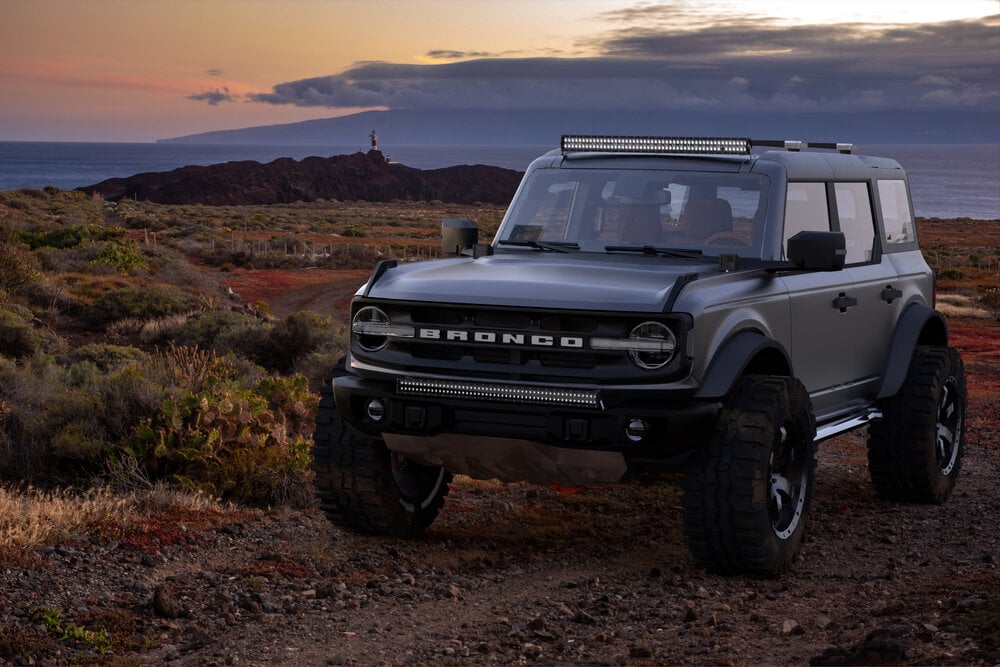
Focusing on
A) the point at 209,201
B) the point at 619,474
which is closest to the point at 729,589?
the point at 619,474

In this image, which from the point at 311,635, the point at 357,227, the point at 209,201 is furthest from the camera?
the point at 209,201

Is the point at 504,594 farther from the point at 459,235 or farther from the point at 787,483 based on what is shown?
the point at 459,235

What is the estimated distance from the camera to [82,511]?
7.77 m

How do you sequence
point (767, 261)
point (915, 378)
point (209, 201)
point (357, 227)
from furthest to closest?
point (209, 201) → point (357, 227) → point (915, 378) → point (767, 261)

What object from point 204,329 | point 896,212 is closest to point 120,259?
point 204,329

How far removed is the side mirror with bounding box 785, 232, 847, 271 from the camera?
686cm

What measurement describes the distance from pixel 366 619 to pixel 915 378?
15.8 feet

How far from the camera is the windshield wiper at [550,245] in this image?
25.2ft

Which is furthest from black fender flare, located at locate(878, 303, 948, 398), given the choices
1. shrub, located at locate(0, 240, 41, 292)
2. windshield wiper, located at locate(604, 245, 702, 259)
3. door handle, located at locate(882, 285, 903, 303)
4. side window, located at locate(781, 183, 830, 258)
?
shrub, located at locate(0, 240, 41, 292)

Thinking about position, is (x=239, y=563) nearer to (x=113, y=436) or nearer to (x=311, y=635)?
(x=311, y=635)

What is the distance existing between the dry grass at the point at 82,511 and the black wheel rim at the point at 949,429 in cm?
543

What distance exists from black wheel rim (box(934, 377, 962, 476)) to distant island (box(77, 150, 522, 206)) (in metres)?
119

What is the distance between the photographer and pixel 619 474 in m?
6.29

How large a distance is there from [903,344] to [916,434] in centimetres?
66
